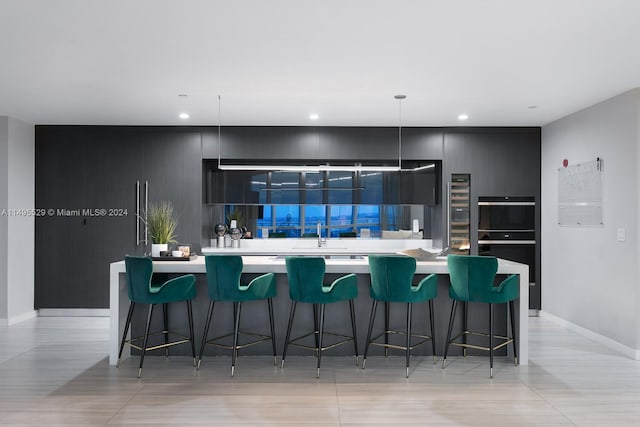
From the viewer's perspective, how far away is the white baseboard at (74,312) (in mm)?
7000

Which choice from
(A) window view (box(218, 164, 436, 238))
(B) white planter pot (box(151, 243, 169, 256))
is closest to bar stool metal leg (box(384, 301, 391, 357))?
(B) white planter pot (box(151, 243, 169, 256))

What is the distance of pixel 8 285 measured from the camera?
6484 mm

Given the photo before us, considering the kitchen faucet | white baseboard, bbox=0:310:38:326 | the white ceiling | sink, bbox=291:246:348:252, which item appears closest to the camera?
the white ceiling

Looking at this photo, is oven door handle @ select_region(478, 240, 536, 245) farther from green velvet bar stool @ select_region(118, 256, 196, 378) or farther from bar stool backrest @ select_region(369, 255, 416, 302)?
green velvet bar stool @ select_region(118, 256, 196, 378)

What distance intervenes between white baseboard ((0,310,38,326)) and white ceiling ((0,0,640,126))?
2.48m

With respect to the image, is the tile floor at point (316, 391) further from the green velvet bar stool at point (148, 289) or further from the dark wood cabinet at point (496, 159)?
the dark wood cabinet at point (496, 159)

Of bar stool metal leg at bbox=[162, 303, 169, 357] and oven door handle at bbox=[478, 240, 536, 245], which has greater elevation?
oven door handle at bbox=[478, 240, 536, 245]

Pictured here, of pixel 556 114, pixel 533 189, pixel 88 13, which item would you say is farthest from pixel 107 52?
pixel 533 189

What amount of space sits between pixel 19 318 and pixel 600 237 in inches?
269

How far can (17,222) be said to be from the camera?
6688 millimetres

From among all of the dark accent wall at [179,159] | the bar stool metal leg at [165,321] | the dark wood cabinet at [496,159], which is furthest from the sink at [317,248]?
the bar stool metal leg at [165,321]

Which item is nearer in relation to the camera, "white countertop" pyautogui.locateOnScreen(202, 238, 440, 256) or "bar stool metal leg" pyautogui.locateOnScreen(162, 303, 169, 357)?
"bar stool metal leg" pyautogui.locateOnScreen(162, 303, 169, 357)

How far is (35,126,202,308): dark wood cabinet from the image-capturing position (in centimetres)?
702

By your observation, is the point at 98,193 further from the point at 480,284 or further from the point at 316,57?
the point at 480,284
